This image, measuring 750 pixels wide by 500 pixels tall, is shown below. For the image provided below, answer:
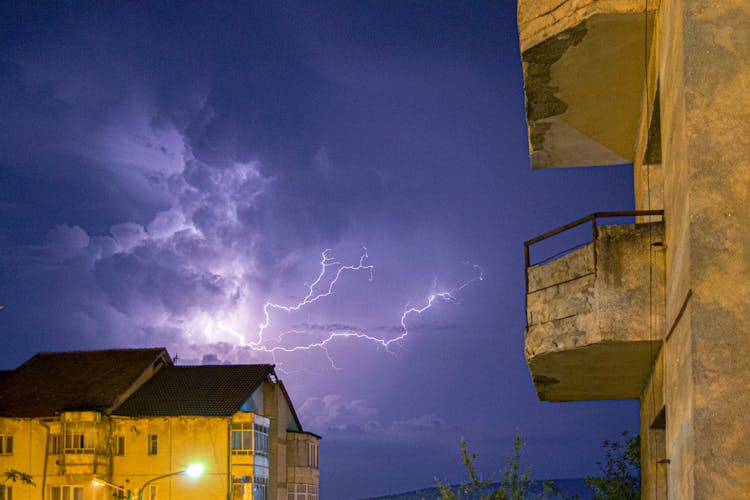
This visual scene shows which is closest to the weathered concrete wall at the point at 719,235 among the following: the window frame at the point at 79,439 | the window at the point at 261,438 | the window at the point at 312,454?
the window at the point at 261,438

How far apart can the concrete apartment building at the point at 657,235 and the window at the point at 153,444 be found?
32.0 meters

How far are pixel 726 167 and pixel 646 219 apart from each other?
19.2 feet

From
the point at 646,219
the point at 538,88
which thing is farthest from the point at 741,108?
the point at 646,219

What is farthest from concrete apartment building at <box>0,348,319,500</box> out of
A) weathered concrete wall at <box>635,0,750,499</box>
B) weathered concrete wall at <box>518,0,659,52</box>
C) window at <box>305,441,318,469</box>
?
weathered concrete wall at <box>635,0,750,499</box>

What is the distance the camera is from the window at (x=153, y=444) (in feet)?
139

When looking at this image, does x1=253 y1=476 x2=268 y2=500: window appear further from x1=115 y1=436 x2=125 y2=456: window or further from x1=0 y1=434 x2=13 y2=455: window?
x1=0 y1=434 x2=13 y2=455: window

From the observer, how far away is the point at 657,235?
29.6 feet

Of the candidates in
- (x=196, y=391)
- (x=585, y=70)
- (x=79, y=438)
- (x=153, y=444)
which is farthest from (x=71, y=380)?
(x=585, y=70)

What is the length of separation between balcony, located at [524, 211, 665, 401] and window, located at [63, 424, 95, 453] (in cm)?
3508

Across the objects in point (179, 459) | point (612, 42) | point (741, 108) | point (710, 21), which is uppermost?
point (612, 42)

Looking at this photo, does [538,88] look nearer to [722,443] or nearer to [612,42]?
[612,42]

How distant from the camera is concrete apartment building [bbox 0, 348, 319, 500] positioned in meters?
41.8

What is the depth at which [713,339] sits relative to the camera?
6453 mm

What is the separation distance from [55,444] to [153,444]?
14.9 feet
